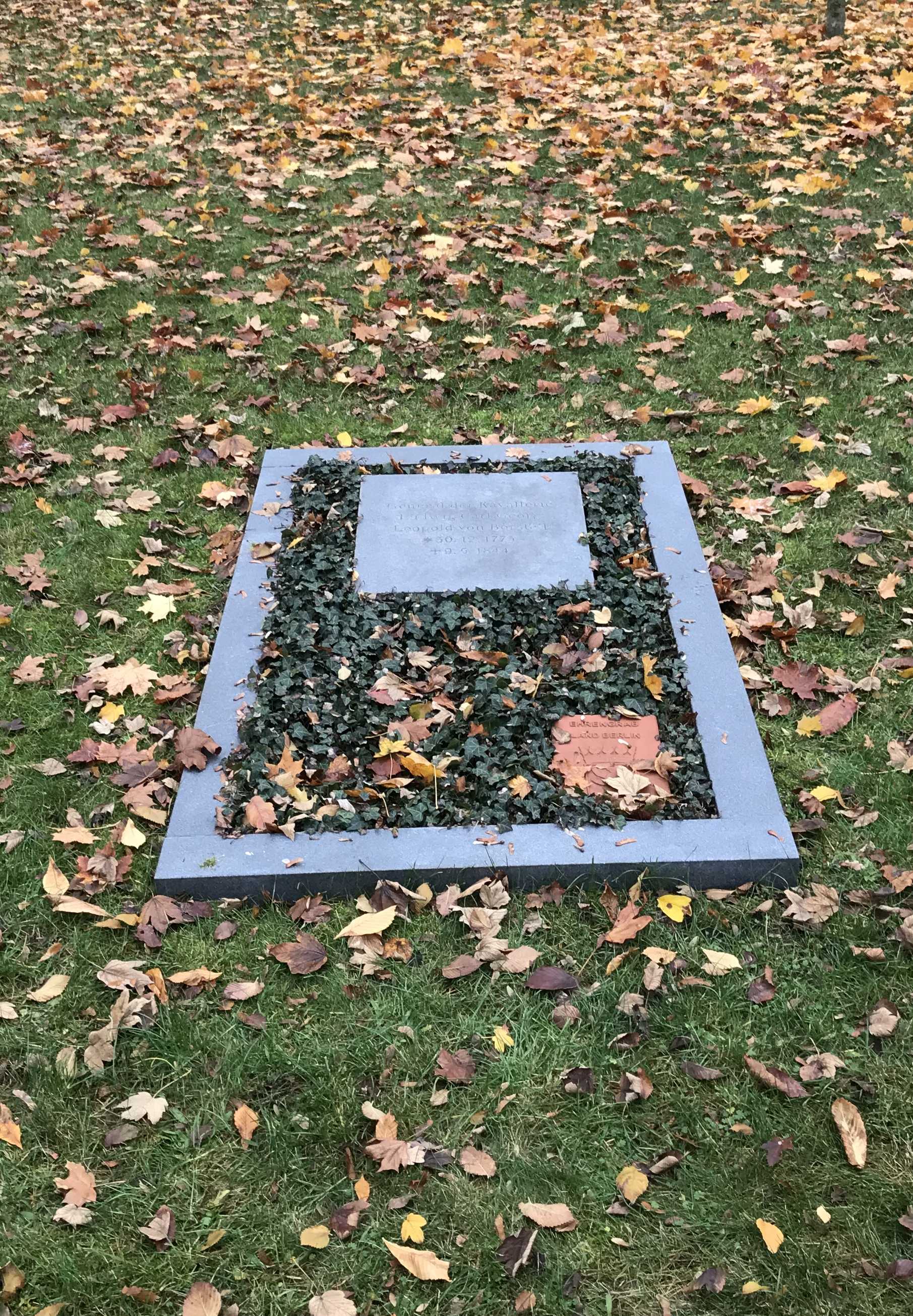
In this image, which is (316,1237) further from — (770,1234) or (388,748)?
(388,748)

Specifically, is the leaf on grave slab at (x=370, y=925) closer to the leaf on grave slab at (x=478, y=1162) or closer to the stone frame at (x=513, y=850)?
the stone frame at (x=513, y=850)

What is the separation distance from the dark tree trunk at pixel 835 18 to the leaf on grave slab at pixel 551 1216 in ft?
35.3

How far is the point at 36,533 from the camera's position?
4.73 metres

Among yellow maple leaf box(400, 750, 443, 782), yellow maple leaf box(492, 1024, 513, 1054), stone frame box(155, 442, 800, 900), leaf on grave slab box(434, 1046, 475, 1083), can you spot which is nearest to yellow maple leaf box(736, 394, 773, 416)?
stone frame box(155, 442, 800, 900)

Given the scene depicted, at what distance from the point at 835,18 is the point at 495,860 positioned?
32.5 ft

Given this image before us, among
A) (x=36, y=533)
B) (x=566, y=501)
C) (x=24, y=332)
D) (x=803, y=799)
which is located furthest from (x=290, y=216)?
(x=803, y=799)

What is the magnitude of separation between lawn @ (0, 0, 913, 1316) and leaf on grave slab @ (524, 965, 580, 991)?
36 mm

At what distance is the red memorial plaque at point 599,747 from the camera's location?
3389 millimetres

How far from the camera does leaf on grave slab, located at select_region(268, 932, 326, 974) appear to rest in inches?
118

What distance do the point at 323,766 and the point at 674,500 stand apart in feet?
6.76

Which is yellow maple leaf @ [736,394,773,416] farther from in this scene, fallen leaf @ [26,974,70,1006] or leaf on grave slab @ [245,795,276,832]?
fallen leaf @ [26,974,70,1006]

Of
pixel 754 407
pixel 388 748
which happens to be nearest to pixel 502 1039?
pixel 388 748

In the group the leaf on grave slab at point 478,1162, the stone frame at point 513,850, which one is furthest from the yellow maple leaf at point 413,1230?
the stone frame at point 513,850

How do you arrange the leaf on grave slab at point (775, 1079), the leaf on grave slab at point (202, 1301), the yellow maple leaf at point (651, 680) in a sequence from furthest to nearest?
the yellow maple leaf at point (651, 680), the leaf on grave slab at point (775, 1079), the leaf on grave slab at point (202, 1301)
